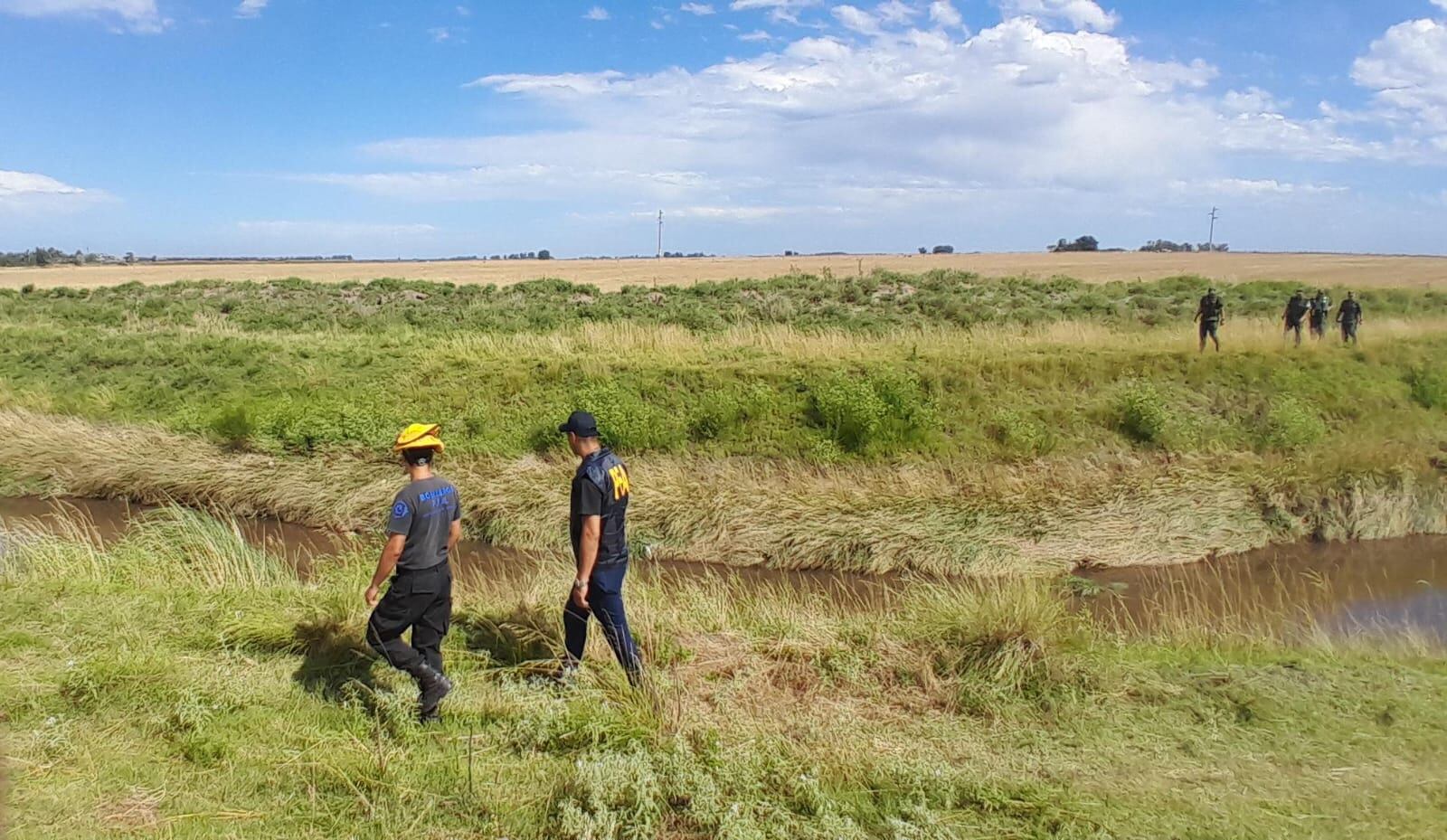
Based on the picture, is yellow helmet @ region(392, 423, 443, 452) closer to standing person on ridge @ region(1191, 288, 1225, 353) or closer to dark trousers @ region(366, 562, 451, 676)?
dark trousers @ region(366, 562, 451, 676)

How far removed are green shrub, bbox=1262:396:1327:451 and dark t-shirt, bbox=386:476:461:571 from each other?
14.1 meters

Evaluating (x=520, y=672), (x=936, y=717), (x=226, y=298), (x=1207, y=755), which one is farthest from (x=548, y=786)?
(x=226, y=298)

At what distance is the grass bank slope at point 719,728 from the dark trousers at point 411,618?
32 cm

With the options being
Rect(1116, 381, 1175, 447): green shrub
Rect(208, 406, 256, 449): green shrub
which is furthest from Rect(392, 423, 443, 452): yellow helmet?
Rect(1116, 381, 1175, 447): green shrub

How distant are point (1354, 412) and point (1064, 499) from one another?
714 cm

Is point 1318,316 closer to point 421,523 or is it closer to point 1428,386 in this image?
point 1428,386

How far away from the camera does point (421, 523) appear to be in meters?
5.00

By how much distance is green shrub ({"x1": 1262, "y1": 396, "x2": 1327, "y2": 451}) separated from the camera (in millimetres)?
14414

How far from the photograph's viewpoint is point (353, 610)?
657 cm

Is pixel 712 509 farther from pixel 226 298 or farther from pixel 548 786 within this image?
pixel 226 298

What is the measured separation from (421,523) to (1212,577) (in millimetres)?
10586

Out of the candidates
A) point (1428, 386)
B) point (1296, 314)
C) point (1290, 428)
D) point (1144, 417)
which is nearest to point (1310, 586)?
point (1144, 417)

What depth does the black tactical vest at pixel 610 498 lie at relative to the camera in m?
5.25

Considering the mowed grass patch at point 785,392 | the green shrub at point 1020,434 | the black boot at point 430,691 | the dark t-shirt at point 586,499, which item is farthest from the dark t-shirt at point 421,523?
the green shrub at point 1020,434
